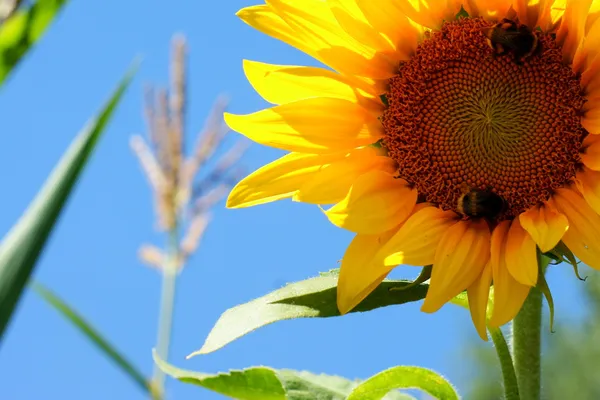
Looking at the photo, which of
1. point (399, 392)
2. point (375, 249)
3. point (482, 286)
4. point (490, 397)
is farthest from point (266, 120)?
point (490, 397)

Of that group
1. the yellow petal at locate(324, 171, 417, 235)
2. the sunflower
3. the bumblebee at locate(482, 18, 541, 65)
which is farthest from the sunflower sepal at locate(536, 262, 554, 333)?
the bumblebee at locate(482, 18, 541, 65)

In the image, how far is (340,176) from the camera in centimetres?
141

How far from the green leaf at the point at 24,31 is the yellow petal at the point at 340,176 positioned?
1.77 feet

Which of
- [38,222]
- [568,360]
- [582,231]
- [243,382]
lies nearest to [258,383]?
[243,382]

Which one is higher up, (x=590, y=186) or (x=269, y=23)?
(x=269, y=23)

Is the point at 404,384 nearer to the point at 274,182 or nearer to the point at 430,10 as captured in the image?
the point at 274,182

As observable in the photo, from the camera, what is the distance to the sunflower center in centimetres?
146

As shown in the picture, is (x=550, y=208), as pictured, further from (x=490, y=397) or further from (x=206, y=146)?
(x=490, y=397)

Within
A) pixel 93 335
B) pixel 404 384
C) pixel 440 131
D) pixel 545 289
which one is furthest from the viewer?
pixel 93 335

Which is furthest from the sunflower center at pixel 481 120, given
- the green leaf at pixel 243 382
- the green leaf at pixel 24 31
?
the green leaf at pixel 24 31

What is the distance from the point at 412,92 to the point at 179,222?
2359mm

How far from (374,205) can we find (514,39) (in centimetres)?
32

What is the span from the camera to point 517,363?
144cm

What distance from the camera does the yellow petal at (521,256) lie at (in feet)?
4.25
